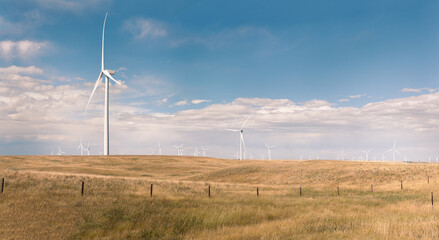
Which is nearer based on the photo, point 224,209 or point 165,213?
point 165,213

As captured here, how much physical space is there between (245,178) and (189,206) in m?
44.8

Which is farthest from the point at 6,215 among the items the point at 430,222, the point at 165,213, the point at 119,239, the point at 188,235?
the point at 430,222

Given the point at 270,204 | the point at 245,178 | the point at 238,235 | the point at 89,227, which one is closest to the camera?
the point at 238,235

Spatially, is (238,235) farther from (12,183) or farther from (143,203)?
(12,183)

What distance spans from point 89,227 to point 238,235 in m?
Result: 7.57

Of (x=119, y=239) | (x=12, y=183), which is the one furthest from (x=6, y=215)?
(x=12, y=183)

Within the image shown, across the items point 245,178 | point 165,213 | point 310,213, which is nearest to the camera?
point 165,213

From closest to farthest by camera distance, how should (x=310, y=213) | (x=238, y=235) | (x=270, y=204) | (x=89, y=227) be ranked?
1. (x=238, y=235)
2. (x=89, y=227)
3. (x=310, y=213)
4. (x=270, y=204)

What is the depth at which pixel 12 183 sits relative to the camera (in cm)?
2617

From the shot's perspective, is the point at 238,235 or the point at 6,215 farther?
the point at 6,215

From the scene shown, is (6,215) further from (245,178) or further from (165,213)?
(245,178)

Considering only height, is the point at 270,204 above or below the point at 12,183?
below

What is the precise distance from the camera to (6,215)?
650 inches

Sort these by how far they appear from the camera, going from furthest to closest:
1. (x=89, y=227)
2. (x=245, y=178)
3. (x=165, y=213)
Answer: (x=245, y=178), (x=165, y=213), (x=89, y=227)
